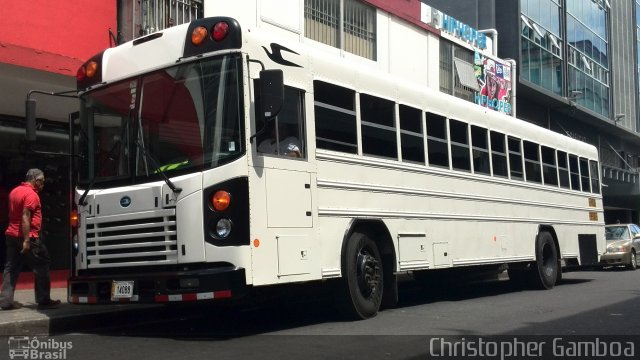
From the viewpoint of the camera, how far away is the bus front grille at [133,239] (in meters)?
7.14

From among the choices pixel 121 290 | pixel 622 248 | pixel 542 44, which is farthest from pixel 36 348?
pixel 542 44

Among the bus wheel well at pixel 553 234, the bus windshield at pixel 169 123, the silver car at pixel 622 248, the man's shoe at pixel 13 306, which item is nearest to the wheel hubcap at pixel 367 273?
the bus windshield at pixel 169 123

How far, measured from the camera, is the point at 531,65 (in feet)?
93.2

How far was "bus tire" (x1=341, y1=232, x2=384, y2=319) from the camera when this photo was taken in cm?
834

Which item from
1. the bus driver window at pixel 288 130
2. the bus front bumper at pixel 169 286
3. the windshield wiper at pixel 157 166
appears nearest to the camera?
the bus front bumper at pixel 169 286

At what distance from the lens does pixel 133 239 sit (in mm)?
7391

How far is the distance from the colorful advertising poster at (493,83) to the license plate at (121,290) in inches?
697

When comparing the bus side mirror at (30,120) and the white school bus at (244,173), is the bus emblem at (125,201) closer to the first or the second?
the white school bus at (244,173)

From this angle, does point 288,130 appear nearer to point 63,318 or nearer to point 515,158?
point 63,318

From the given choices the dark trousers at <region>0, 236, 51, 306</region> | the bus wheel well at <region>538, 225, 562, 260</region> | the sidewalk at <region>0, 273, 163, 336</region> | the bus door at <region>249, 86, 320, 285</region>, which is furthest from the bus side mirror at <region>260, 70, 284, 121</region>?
the bus wheel well at <region>538, 225, 562, 260</region>

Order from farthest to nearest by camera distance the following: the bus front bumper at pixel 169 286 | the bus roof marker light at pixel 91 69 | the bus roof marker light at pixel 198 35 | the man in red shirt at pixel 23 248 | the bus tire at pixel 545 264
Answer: the bus tire at pixel 545 264, the man in red shirt at pixel 23 248, the bus roof marker light at pixel 91 69, the bus roof marker light at pixel 198 35, the bus front bumper at pixel 169 286

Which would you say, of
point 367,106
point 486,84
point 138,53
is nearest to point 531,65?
point 486,84

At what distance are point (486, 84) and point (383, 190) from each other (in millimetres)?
15826

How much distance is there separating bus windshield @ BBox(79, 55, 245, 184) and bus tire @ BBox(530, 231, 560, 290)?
8.20 meters
